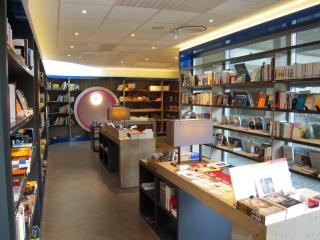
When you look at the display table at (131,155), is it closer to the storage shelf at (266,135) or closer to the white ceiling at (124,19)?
the storage shelf at (266,135)

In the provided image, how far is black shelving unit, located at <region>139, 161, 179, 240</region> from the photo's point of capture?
3193 mm

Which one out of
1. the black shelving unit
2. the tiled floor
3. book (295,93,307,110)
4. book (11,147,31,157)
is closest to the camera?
book (11,147,31,157)

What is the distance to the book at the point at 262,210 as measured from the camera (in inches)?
68.4

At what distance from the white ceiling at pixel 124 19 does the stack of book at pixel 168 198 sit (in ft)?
7.91

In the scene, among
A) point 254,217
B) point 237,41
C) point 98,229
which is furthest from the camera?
point 237,41

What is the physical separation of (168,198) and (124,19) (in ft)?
9.80

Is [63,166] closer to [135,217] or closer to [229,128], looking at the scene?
[135,217]

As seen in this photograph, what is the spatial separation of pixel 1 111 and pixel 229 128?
4.73 metres

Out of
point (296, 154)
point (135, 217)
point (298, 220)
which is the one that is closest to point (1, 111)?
point (298, 220)

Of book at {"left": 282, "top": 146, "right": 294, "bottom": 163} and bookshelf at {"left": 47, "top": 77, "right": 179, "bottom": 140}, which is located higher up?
bookshelf at {"left": 47, "top": 77, "right": 179, "bottom": 140}

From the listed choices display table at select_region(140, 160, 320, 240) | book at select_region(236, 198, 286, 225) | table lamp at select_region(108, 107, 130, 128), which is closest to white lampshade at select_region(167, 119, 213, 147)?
display table at select_region(140, 160, 320, 240)

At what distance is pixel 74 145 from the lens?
9.60 metres

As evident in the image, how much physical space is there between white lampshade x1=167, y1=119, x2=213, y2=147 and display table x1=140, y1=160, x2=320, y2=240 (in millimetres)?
324

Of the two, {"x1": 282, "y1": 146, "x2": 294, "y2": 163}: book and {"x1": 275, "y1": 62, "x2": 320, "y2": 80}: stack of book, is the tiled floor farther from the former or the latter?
{"x1": 275, "y1": 62, "x2": 320, "y2": 80}: stack of book
